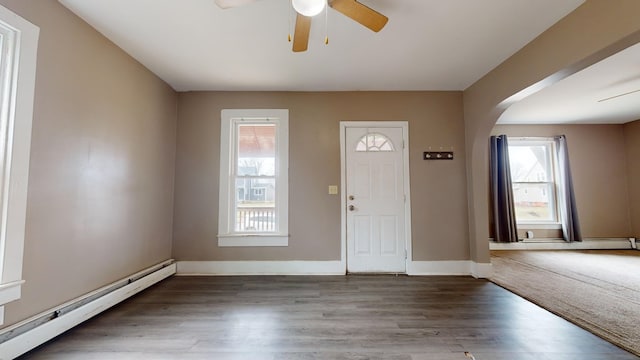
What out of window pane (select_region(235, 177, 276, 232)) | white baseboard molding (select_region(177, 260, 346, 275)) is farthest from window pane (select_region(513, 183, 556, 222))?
window pane (select_region(235, 177, 276, 232))

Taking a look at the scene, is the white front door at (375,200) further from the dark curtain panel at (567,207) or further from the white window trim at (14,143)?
the dark curtain panel at (567,207)

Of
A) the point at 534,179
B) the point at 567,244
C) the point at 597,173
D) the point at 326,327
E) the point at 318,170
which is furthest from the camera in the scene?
the point at 534,179

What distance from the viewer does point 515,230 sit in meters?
5.29

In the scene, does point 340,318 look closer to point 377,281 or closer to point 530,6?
point 377,281

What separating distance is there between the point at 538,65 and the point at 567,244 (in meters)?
4.73

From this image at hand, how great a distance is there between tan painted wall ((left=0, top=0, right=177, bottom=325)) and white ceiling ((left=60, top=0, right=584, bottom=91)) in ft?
0.91

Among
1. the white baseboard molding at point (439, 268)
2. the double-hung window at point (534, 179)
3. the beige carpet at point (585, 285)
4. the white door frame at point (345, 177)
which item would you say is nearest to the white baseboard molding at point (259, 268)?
the white door frame at point (345, 177)

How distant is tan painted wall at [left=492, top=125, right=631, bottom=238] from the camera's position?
5430 mm

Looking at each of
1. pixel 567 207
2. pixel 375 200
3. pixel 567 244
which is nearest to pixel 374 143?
pixel 375 200

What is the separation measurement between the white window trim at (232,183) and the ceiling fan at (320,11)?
67.9 inches

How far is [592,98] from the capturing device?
163 inches

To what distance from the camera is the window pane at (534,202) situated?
5.54 metres

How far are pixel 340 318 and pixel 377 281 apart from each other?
3.89 feet

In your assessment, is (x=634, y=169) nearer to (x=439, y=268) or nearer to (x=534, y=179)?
(x=534, y=179)
